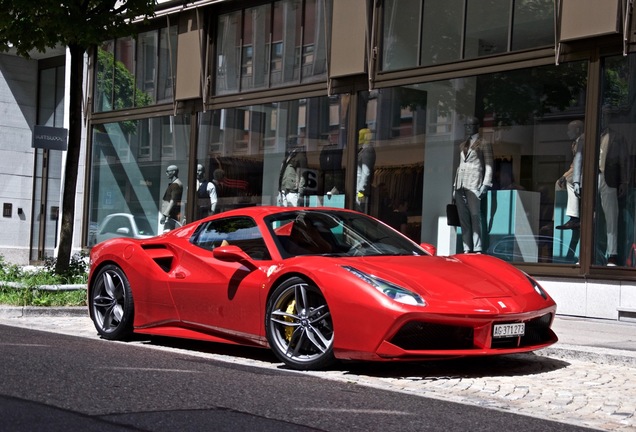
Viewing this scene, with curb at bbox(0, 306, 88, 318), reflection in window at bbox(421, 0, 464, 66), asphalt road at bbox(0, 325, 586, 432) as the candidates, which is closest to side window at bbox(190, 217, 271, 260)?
asphalt road at bbox(0, 325, 586, 432)

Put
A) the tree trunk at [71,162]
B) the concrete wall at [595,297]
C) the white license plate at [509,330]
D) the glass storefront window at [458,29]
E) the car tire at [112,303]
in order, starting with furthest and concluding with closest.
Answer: the tree trunk at [71,162] < the glass storefront window at [458,29] < the concrete wall at [595,297] < the car tire at [112,303] < the white license plate at [509,330]

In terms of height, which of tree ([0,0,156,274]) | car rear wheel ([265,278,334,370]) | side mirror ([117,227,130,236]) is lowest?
car rear wheel ([265,278,334,370])

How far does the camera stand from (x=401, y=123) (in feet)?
49.8

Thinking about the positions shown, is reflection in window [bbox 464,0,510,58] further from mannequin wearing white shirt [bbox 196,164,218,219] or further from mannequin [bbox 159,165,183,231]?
mannequin [bbox 159,165,183,231]

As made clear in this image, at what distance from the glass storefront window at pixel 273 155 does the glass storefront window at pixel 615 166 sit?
463 centimetres

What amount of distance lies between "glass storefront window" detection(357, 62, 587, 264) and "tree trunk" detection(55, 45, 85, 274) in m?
4.30

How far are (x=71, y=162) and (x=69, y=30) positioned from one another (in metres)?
1.86

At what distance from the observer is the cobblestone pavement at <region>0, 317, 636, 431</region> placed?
20.7ft

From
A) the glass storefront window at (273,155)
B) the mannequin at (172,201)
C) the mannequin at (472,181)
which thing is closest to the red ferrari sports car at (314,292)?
the mannequin at (472,181)

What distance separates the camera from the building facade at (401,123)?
12414 mm

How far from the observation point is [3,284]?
1277 centimetres

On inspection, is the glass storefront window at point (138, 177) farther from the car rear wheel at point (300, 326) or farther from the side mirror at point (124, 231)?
the car rear wheel at point (300, 326)

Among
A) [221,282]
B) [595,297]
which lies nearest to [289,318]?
[221,282]

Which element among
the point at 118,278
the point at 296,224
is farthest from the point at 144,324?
the point at 296,224
